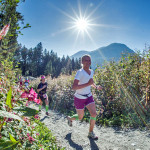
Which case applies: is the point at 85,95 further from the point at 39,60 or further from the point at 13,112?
the point at 39,60

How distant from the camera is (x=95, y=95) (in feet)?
17.9

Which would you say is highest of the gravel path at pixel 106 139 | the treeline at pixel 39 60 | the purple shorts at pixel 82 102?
the treeline at pixel 39 60

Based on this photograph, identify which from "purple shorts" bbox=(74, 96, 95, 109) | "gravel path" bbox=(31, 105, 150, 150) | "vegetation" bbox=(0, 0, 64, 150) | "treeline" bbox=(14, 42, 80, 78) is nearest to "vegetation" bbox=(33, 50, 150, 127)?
"gravel path" bbox=(31, 105, 150, 150)

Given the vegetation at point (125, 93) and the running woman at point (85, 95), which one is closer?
the running woman at point (85, 95)

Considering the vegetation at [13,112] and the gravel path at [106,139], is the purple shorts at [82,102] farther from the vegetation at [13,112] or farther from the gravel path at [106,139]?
the vegetation at [13,112]

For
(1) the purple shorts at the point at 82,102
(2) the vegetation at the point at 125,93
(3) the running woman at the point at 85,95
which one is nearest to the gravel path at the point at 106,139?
(3) the running woman at the point at 85,95

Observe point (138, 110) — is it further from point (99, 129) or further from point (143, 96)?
point (99, 129)

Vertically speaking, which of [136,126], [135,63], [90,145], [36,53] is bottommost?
[90,145]

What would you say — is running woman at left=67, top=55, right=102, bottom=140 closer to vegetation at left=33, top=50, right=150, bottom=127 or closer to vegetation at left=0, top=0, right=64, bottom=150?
vegetation at left=0, top=0, right=64, bottom=150

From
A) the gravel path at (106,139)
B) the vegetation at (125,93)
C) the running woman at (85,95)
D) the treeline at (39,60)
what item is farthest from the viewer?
the treeline at (39,60)

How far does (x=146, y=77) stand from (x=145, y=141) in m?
1.81

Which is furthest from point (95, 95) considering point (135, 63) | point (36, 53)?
point (36, 53)

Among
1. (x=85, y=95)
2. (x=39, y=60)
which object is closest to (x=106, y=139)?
(x=85, y=95)

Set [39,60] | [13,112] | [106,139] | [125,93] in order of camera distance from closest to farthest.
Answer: [13,112] < [106,139] < [125,93] < [39,60]
